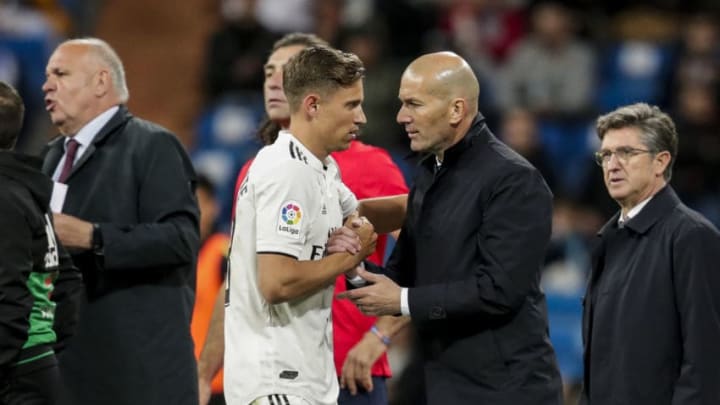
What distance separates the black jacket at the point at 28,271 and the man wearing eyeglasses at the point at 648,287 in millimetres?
2038

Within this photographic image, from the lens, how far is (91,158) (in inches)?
222

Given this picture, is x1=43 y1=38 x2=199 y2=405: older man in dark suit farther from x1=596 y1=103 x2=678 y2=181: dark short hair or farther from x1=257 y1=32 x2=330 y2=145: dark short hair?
x1=596 y1=103 x2=678 y2=181: dark short hair

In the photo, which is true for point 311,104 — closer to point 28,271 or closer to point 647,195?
point 28,271

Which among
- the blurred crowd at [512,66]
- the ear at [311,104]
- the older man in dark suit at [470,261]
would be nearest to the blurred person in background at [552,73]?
the blurred crowd at [512,66]

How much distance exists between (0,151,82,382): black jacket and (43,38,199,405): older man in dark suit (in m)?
0.34

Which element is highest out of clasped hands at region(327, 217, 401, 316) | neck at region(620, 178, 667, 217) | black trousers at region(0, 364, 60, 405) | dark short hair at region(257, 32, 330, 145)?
dark short hair at region(257, 32, 330, 145)

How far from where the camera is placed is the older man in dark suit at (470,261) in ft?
15.4

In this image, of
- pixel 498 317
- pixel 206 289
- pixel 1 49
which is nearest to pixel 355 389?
pixel 498 317

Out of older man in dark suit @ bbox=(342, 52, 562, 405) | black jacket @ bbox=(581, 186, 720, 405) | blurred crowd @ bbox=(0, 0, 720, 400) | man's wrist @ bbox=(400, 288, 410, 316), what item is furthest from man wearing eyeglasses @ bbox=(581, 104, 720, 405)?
blurred crowd @ bbox=(0, 0, 720, 400)

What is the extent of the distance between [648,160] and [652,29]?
7.15 m

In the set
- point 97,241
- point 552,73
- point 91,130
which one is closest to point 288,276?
point 97,241

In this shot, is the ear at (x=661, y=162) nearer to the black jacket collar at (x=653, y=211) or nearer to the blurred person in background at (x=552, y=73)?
the black jacket collar at (x=653, y=211)

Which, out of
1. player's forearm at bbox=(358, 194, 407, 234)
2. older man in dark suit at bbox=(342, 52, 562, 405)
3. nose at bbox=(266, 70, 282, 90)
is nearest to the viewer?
older man in dark suit at bbox=(342, 52, 562, 405)

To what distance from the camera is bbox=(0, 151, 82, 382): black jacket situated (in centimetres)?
472
